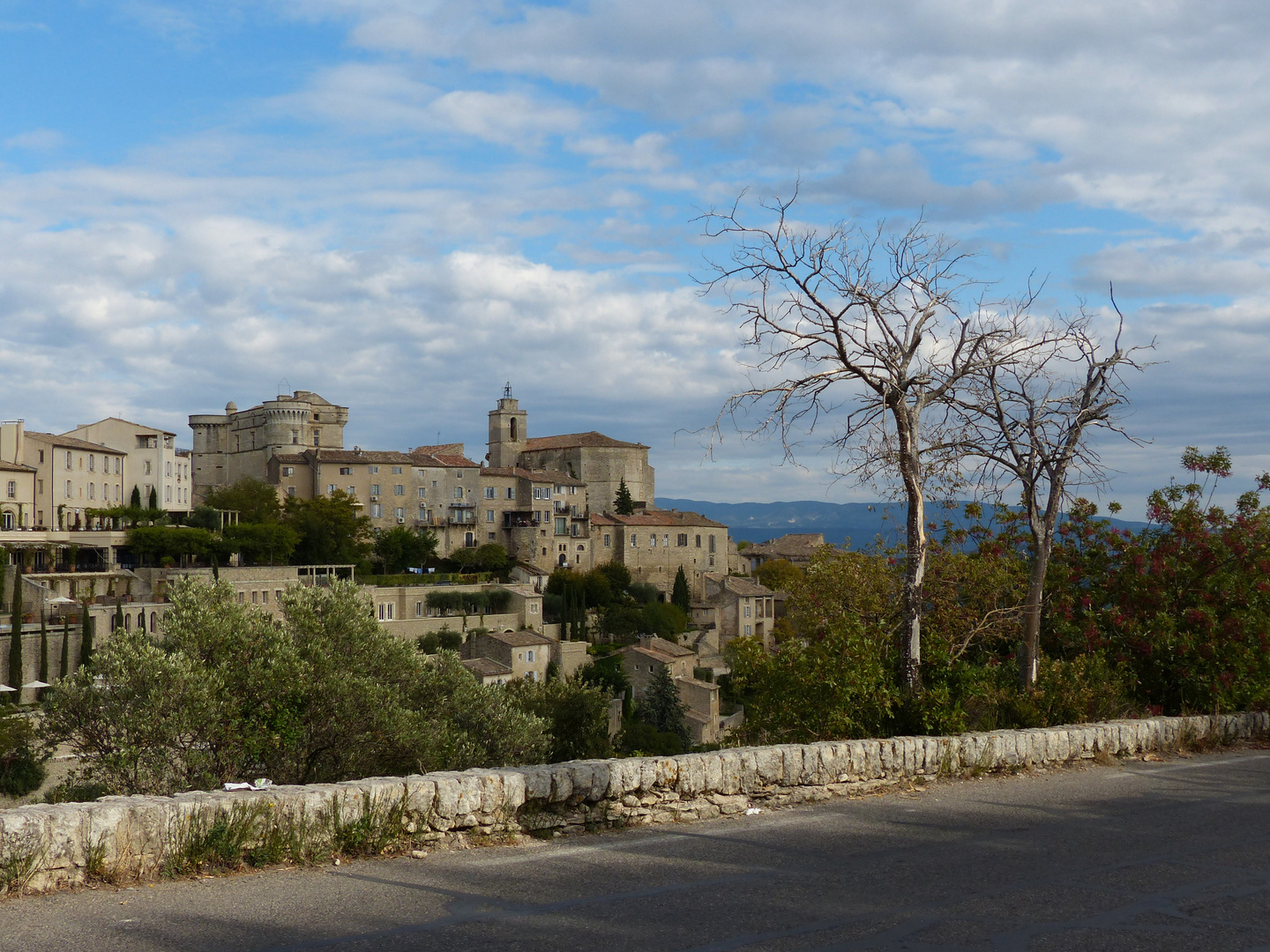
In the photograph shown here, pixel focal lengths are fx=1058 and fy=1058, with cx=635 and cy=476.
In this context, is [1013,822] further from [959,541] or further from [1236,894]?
[959,541]

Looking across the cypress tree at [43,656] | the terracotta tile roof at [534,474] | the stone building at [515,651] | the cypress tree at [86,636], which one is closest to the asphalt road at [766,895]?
the cypress tree at [86,636]

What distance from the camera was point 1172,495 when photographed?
1692 centimetres

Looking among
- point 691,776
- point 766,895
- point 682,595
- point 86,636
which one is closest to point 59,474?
point 86,636

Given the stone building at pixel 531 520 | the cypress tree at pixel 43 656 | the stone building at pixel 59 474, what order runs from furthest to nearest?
the stone building at pixel 531 520
the stone building at pixel 59 474
the cypress tree at pixel 43 656

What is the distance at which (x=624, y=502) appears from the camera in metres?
110

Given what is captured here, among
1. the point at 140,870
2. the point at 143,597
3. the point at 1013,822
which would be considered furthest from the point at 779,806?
the point at 143,597

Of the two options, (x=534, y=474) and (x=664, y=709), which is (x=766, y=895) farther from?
(x=534, y=474)

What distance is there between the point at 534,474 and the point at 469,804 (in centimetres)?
9226

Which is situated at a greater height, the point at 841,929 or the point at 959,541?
the point at 959,541

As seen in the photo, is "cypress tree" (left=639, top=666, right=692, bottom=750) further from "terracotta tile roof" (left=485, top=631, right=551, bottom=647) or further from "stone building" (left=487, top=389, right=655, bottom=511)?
"stone building" (left=487, top=389, right=655, bottom=511)

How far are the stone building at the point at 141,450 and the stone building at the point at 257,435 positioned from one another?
536 inches

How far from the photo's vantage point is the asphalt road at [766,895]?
5438 mm

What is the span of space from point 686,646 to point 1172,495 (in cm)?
6493

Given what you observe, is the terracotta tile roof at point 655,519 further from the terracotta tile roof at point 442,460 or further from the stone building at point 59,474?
the stone building at point 59,474
